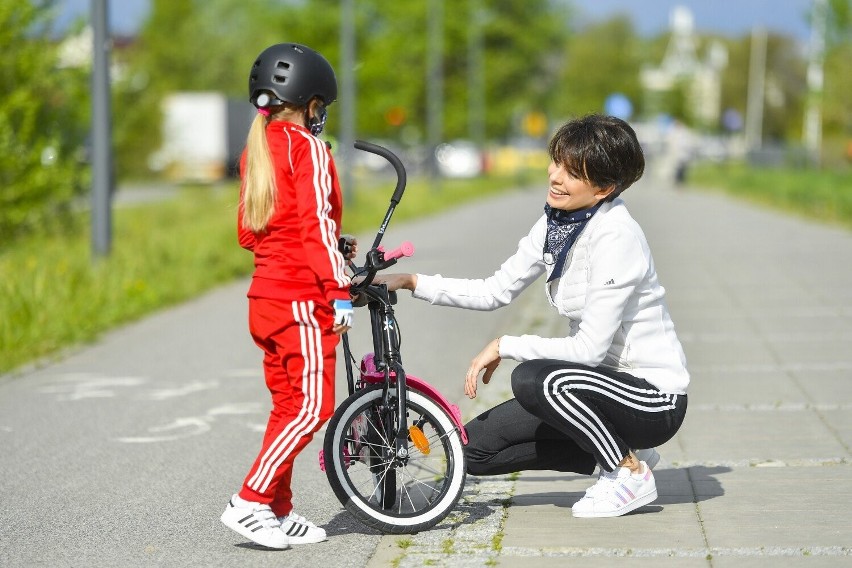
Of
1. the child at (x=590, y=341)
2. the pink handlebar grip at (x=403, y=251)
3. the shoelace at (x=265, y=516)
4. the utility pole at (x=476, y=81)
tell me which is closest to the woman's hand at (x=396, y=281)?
the child at (x=590, y=341)

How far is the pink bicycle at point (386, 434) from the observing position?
193 inches

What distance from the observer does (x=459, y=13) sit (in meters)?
56.8

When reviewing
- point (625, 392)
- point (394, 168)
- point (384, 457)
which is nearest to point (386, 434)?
point (384, 457)

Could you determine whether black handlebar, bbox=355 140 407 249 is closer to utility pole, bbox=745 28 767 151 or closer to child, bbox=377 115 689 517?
child, bbox=377 115 689 517

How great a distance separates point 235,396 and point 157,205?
19733mm

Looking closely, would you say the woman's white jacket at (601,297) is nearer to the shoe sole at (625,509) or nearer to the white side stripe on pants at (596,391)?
the white side stripe on pants at (596,391)

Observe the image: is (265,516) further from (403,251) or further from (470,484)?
(470,484)

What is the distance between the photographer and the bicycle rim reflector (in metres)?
4.97

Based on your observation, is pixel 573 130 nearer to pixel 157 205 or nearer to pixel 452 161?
pixel 157 205

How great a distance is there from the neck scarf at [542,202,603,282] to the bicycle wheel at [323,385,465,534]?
0.65 m

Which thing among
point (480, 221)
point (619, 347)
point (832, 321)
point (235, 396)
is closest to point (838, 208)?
point (480, 221)

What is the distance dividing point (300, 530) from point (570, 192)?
4.79 feet

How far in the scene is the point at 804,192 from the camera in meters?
28.6

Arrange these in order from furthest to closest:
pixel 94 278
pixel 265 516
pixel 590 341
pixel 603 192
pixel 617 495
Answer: pixel 94 278
pixel 617 495
pixel 603 192
pixel 590 341
pixel 265 516
